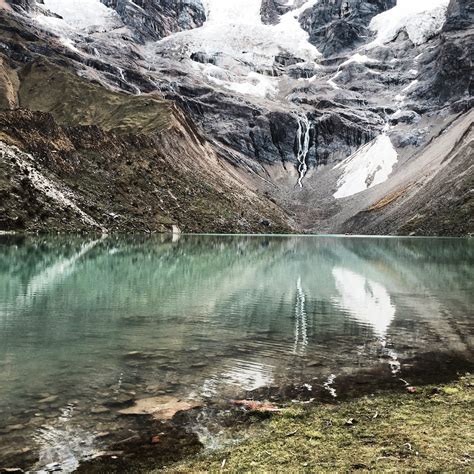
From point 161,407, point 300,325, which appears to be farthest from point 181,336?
point 161,407

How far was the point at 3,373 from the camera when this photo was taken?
1750 centimetres

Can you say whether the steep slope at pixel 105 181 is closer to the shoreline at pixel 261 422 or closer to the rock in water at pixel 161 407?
the rock in water at pixel 161 407

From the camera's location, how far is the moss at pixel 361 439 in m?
11.1

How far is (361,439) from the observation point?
12.6m

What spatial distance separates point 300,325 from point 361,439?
1580cm

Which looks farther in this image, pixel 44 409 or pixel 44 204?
pixel 44 204

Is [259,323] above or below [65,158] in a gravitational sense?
below

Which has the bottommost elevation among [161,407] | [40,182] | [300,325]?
[161,407]

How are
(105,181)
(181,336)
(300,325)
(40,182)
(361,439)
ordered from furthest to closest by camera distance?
(105,181), (40,182), (300,325), (181,336), (361,439)

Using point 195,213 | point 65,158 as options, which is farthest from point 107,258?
point 195,213

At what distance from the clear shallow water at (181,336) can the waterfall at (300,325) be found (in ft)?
0.24

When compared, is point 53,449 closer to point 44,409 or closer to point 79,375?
point 44,409

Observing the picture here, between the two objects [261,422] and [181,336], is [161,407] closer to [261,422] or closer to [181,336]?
[261,422]

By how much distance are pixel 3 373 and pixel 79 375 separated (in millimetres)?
2528
